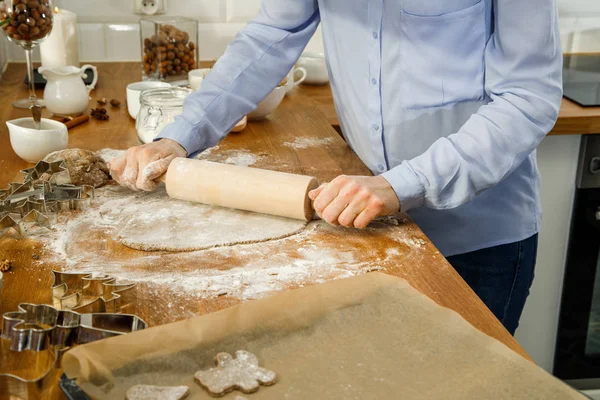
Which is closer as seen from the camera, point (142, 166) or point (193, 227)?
point (193, 227)

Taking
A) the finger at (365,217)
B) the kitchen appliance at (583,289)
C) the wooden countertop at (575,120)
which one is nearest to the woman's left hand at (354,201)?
the finger at (365,217)

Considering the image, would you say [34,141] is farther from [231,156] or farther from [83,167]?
[231,156]

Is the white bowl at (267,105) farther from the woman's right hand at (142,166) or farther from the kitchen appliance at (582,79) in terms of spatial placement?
the kitchen appliance at (582,79)

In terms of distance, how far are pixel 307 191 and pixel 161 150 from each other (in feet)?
1.01

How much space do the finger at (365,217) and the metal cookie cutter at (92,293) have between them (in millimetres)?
346

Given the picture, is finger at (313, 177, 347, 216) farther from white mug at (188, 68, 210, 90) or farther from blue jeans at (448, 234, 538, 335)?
white mug at (188, 68, 210, 90)

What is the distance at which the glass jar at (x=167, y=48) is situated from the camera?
1945 millimetres

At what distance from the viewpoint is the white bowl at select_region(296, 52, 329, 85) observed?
205 centimetres

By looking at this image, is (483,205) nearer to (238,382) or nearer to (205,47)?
(238,382)

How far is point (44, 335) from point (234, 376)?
21 cm

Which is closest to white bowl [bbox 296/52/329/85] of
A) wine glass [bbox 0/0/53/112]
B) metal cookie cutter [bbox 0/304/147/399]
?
wine glass [bbox 0/0/53/112]

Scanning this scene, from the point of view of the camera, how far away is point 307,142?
4.99ft

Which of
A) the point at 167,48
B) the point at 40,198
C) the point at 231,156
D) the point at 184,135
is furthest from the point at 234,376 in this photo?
the point at 167,48

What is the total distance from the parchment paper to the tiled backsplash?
1608 millimetres
